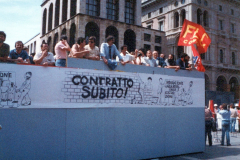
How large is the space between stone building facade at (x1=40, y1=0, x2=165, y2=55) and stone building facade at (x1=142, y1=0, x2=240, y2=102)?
17.3ft

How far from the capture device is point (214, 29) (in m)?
45.6

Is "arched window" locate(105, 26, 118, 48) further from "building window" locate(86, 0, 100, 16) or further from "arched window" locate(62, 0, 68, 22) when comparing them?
"arched window" locate(62, 0, 68, 22)

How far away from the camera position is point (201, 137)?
31.2 ft

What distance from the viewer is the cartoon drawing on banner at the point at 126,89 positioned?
6.94 m

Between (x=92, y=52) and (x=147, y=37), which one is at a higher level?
(x=147, y=37)

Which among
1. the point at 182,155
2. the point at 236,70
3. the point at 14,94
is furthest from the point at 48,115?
the point at 236,70

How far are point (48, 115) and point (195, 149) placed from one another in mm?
5428

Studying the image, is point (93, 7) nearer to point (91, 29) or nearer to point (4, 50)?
point (91, 29)

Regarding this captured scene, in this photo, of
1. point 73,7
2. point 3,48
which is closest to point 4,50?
point 3,48

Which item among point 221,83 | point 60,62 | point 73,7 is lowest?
point 60,62

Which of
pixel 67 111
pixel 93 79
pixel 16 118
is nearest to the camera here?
pixel 16 118

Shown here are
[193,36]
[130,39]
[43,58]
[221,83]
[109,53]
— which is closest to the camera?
[43,58]

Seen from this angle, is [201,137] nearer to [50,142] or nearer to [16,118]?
[50,142]

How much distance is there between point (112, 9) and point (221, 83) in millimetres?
24167
